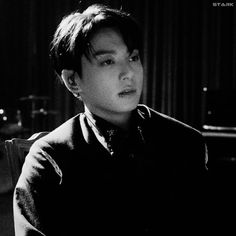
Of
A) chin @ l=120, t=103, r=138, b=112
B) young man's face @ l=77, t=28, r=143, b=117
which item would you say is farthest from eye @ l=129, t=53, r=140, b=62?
chin @ l=120, t=103, r=138, b=112

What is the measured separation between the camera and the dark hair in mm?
945

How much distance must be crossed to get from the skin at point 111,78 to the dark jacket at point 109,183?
0.06m

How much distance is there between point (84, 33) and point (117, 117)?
0.22 meters

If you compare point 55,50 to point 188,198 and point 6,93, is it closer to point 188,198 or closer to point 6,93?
point 188,198

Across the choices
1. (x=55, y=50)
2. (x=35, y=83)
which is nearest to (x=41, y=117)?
(x=35, y=83)

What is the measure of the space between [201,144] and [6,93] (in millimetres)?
4976

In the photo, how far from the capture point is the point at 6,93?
5609 mm

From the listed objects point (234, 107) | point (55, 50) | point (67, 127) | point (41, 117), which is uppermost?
point (55, 50)

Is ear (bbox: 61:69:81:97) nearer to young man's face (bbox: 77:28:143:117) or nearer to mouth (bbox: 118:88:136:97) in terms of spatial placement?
young man's face (bbox: 77:28:143:117)

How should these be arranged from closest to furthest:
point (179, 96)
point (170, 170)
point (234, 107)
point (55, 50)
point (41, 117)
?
Answer: point (170, 170), point (55, 50), point (234, 107), point (179, 96), point (41, 117)

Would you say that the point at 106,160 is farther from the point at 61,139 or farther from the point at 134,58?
the point at 134,58

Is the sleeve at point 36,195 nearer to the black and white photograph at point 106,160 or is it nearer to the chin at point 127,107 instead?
the black and white photograph at point 106,160

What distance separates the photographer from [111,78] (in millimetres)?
893

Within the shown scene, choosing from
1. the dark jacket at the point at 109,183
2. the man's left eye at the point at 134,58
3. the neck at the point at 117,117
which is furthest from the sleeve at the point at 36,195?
the man's left eye at the point at 134,58
